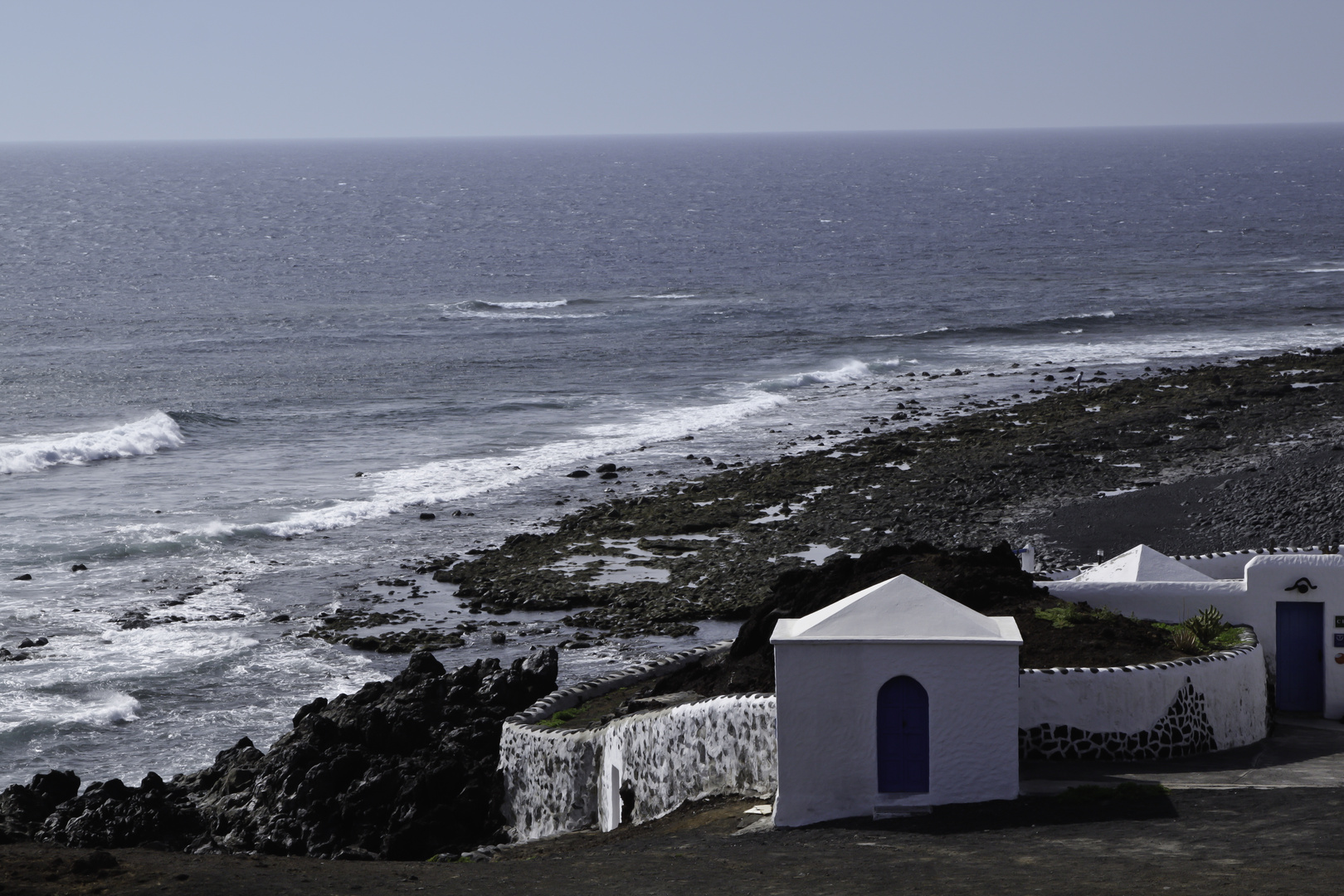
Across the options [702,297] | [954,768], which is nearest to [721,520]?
[954,768]

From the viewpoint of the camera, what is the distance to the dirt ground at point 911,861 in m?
13.6

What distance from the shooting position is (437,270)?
348 feet

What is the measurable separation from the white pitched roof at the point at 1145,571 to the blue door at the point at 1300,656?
1203 mm

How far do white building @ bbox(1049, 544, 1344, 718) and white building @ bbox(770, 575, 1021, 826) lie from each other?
5225 mm

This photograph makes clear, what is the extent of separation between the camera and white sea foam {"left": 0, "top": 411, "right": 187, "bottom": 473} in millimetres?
49344

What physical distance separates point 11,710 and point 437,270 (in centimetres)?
7906

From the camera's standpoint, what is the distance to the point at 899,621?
16094 mm

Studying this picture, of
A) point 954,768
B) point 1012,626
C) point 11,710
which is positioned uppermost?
point 1012,626

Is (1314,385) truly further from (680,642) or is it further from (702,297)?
(702,297)

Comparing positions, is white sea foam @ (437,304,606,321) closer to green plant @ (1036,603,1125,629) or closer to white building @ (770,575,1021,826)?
green plant @ (1036,603,1125,629)

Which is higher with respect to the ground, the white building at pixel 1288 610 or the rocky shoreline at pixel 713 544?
the white building at pixel 1288 610

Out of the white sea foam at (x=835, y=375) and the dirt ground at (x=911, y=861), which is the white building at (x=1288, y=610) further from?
the white sea foam at (x=835, y=375)

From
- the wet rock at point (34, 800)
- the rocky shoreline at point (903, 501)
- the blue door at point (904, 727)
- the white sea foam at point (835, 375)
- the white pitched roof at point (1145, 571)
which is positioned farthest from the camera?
the white sea foam at point (835, 375)

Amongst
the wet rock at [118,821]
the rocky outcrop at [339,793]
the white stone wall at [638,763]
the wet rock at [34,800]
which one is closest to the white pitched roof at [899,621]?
the white stone wall at [638,763]
